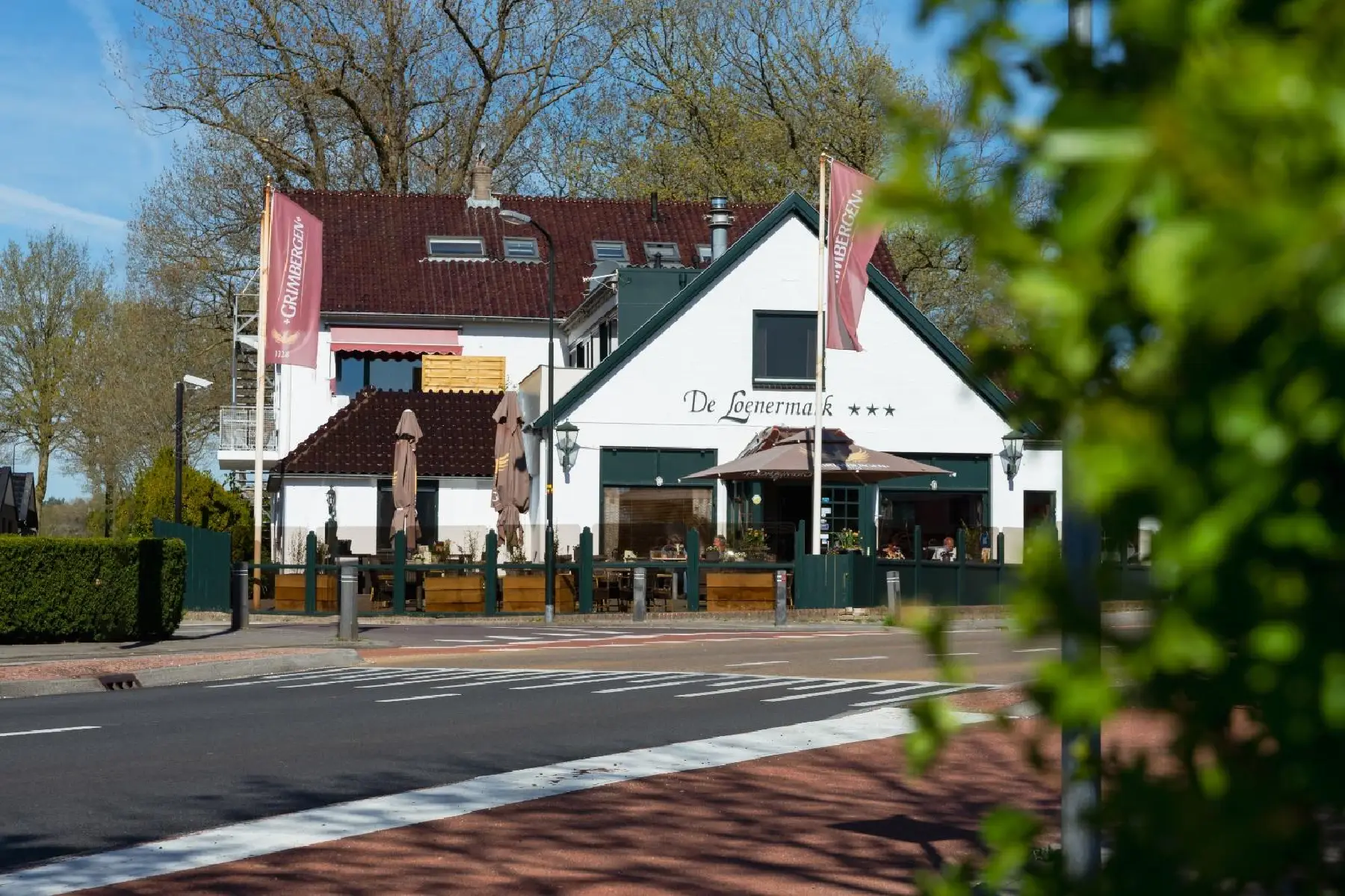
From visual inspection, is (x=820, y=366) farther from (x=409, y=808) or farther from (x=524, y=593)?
(x=409, y=808)

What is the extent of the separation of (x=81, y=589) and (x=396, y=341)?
22.4 meters

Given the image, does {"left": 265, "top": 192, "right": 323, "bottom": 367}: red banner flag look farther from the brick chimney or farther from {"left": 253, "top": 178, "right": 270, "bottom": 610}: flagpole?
the brick chimney

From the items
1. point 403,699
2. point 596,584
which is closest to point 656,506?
point 596,584

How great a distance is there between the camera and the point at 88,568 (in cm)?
2162

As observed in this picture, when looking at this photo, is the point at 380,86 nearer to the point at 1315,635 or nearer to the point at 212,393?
the point at 212,393

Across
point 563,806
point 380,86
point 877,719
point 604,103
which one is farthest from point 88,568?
point 604,103

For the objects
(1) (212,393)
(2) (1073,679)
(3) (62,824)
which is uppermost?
(1) (212,393)

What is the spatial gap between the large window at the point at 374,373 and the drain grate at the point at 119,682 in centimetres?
2586

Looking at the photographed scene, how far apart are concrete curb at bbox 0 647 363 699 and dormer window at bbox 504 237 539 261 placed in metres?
25.4

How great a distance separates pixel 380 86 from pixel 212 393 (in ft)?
46.4

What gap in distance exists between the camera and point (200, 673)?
60.4ft

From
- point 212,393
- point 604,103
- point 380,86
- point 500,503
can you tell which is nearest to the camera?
point 500,503

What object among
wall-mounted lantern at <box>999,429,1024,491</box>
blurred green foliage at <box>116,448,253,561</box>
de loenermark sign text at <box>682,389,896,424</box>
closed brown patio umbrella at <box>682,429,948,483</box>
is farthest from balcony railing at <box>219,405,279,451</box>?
wall-mounted lantern at <box>999,429,1024,491</box>

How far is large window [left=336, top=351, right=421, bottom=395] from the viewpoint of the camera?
43625mm
